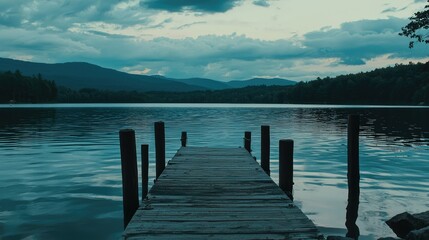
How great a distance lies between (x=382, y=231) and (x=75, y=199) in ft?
33.0

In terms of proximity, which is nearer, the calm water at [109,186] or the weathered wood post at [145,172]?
the calm water at [109,186]

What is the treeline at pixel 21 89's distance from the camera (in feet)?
574

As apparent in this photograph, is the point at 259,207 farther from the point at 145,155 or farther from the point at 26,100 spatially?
the point at 26,100

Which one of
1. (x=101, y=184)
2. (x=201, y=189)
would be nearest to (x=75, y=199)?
(x=101, y=184)

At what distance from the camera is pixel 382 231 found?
1152 centimetres

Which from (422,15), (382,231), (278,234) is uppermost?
(422,15)

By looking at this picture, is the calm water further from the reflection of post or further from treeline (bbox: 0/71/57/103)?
treeline (bbox: 0/71/57/103)

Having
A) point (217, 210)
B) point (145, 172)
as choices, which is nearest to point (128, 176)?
point (217, 210)

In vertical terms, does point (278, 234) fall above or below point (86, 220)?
above

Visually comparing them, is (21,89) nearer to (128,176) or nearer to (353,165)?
(353,165)

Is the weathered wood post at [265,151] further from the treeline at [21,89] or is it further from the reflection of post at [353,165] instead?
the treeline at [21,89]

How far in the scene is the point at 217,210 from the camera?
8391 mm

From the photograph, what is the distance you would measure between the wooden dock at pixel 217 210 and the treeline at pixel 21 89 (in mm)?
181771

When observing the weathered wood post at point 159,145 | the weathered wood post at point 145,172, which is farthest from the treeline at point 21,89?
the weathered wood post at point 145,172
